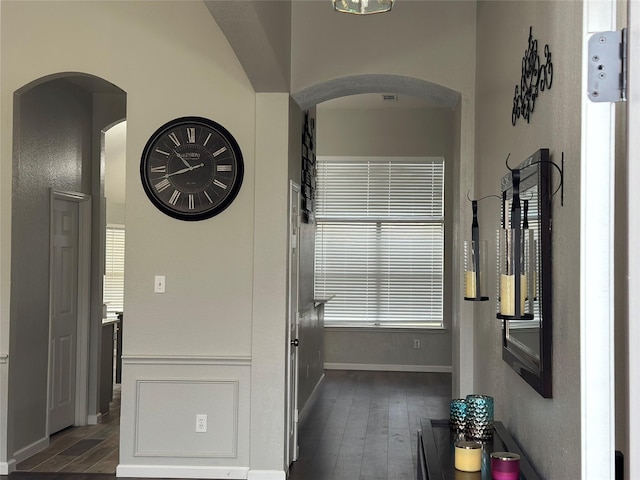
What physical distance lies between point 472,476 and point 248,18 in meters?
2.38

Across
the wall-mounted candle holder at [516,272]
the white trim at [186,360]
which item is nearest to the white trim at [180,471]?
the white trim at [186,360]

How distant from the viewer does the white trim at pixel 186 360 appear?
193 inches

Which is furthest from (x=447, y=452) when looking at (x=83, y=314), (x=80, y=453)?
(x=83, y=314)

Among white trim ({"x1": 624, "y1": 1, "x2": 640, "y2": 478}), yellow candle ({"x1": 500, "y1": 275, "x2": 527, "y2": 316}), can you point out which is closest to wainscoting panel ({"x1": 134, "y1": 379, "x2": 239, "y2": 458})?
yellow candle ({"x1": 500, "y1": 275, "x2": 527, "y2": 316})

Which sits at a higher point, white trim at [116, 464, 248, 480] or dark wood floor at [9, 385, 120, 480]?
white trim at [116, 464, 248, 480]

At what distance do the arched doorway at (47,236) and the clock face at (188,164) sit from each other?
73cm

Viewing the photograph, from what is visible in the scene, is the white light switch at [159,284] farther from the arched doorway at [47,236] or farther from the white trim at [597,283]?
the white trim at [597,283]

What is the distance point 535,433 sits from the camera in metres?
2.84

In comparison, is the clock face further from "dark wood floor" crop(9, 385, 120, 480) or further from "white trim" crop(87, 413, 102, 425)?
"white trim" crop(87, 413, 102, 425)

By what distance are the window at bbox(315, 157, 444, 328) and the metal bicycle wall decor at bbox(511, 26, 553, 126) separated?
248 inches

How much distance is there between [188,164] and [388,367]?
5.47 meters

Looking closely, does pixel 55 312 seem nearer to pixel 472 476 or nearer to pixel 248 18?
pixel 248 18

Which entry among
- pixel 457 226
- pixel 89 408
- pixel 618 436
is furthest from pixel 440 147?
pixel 618 436

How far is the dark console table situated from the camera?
2664mm
